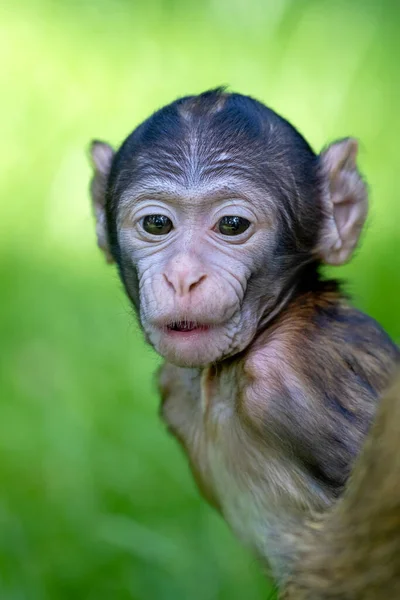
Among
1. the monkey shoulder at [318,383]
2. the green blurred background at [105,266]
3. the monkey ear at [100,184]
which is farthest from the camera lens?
the green blurred background at [105,266]

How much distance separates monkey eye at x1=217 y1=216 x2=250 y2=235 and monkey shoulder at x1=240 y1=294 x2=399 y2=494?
387 mm

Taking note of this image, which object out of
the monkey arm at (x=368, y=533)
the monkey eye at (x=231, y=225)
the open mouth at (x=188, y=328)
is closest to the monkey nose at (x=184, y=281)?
the open mouth at (x=188, y=328)

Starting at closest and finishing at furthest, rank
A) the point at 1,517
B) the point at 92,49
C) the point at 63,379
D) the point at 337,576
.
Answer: the point at 337,576 → the point at 1,517 → the point at 63,379 → the point at 92,49

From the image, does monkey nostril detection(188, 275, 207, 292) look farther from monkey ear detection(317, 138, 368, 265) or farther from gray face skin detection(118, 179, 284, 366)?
monkey ear detection(317, 138, 368, 265)

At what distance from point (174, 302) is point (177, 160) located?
679 mm

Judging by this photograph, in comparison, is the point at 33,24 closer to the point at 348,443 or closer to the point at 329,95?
the point at 329,95

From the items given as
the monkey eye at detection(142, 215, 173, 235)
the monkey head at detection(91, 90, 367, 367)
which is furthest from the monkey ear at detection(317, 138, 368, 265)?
the monkey eye at detection(142, 215, 173, 235)

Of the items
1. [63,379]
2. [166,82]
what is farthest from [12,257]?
[166,82]

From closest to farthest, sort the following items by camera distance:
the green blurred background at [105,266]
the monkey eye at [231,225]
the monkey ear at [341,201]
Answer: the monkey eye at [231,225], the monkey ear at [341,201], the green blurred background at [105,266]

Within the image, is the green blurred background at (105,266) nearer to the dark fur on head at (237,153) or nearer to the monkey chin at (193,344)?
the dark fur on head at (237,153)

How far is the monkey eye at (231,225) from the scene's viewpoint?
4504mm

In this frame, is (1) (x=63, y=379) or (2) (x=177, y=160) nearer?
(2) (x=177, y=160)

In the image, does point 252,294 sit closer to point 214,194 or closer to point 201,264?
point 201,264

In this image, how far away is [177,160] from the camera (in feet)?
15.1
